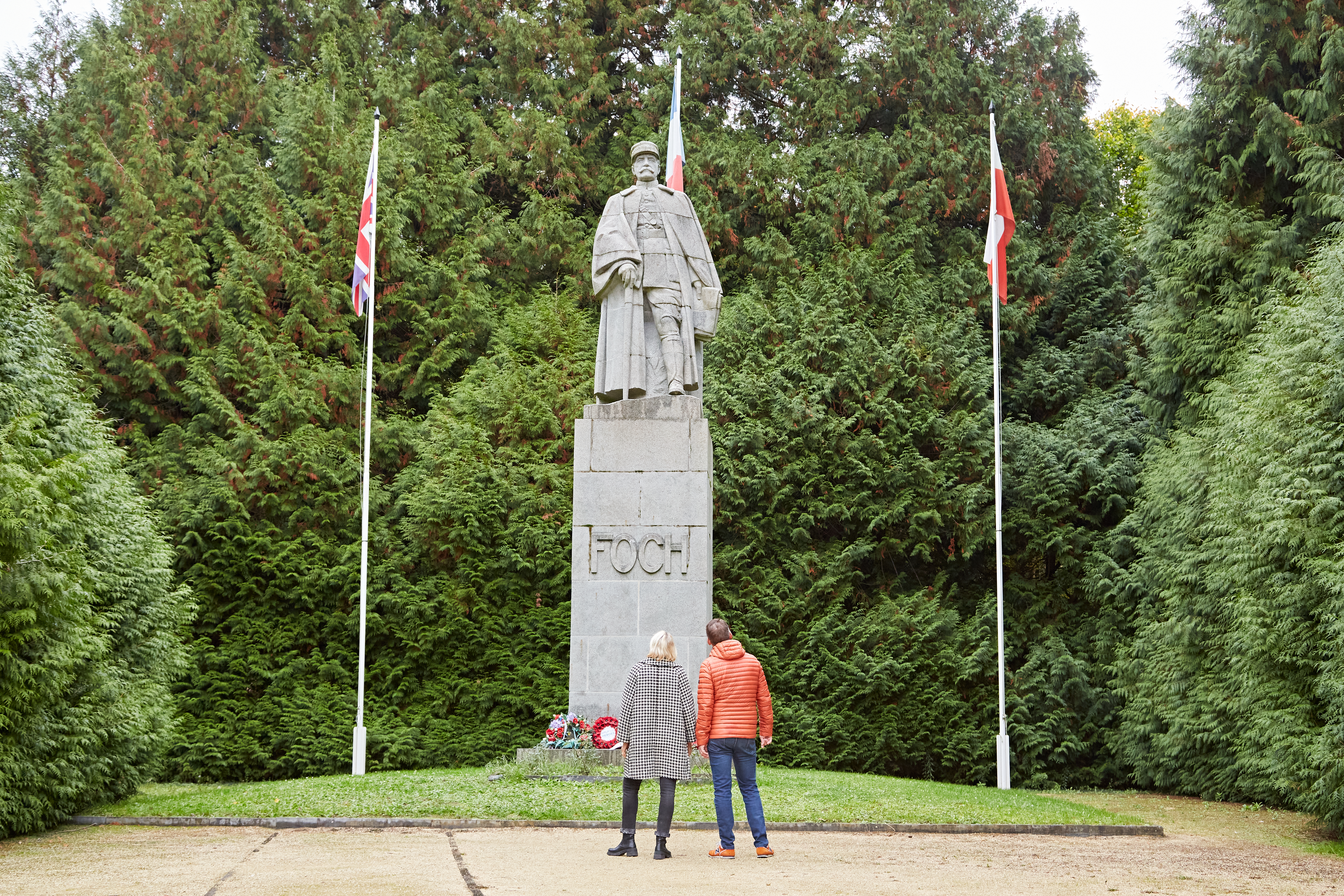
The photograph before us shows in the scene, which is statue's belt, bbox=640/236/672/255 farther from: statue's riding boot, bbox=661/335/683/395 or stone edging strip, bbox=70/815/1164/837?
stone edging strip, bbox=70/815/1164/837

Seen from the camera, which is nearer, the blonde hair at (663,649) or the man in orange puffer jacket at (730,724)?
the man in orange puffer jacket at (730,724)

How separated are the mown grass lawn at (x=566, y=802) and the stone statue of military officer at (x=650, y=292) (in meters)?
4.11

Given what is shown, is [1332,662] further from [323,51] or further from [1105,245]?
[323,51]

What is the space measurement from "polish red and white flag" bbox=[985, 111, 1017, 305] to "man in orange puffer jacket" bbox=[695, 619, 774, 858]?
10.5m

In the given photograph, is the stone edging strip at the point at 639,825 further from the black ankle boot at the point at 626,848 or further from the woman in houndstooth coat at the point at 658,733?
the woman in houndstooth coat at the point at 658,733

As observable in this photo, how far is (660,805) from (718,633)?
112 centimetres

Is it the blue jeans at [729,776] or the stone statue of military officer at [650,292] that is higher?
the stone statue of military officer at [650,292]

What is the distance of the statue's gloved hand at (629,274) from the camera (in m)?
12.8

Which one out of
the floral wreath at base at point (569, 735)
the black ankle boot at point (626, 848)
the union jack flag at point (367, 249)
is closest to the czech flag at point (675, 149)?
the union jack flag at point (367, 249)

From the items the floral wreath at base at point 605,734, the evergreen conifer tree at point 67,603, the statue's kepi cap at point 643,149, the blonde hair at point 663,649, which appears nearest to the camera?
the blonde hair at point 663,649

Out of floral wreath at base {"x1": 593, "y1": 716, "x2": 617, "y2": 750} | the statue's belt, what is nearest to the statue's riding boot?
the statue's belt

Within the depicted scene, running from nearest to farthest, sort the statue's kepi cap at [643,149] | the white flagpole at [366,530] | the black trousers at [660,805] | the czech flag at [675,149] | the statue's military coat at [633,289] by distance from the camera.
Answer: the black trousers at [660,805]
the statue's military coat at [633,289]
the statue's kepi cap at [643,149]
the white flagpole at [366,530]
the czech flag at [675,149]

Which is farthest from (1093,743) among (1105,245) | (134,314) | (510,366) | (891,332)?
(134,314)

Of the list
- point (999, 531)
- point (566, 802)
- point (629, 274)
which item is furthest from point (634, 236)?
point (999, 531)
